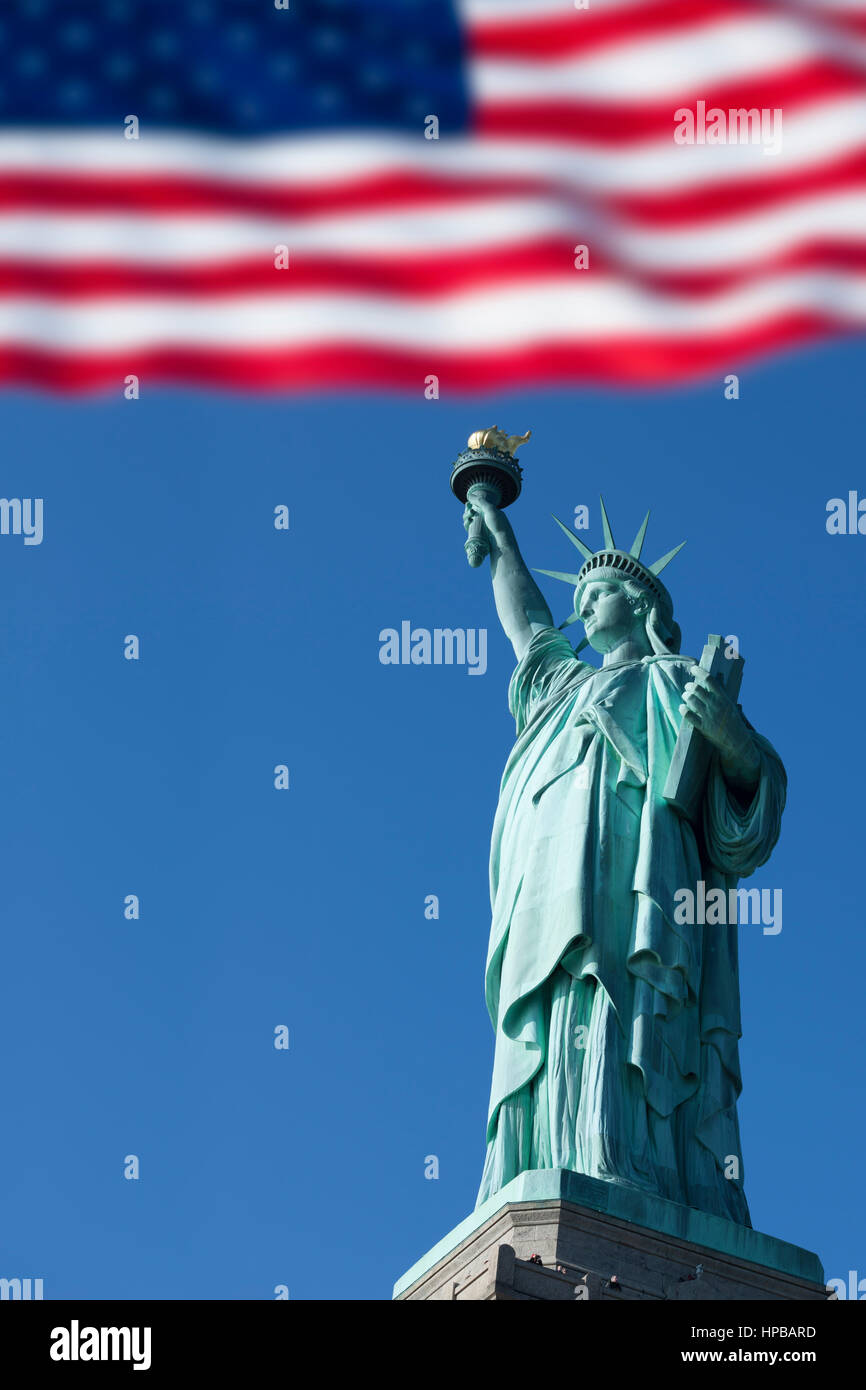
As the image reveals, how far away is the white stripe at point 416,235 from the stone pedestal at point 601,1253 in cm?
808

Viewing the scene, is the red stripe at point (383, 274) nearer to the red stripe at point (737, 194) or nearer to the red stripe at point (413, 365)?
the red stripe at point (737, 194)

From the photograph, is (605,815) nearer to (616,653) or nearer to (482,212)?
(616,653)

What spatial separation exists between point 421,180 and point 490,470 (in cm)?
1218

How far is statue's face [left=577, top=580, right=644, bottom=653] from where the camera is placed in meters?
24.2

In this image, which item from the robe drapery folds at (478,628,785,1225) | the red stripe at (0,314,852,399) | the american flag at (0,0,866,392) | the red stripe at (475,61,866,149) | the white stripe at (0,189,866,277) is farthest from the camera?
the robe drapery folds at (478,628,785,1225)

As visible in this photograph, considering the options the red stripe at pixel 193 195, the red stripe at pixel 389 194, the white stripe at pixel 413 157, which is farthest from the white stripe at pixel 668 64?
the red stripe at pixel 193 195

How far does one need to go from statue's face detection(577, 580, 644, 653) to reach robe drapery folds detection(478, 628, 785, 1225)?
0.78 m

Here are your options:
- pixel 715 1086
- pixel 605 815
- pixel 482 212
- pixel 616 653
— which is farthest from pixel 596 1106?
pixel 482 212

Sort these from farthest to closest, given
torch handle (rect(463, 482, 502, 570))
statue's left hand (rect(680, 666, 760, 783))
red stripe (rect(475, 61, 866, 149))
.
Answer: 1. torch handle (rect(463, 482, 502, 570))
2. statue's left hand (rect(680, 666, 760, 783))
3. red stripe (rect(475, 61, 866, 149))

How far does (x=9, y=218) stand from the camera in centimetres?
1381

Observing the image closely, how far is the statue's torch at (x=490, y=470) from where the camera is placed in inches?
1036

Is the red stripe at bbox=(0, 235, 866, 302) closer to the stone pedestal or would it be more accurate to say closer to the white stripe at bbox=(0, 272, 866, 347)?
the white stripe at bbox=(0, 272, 866, 347)

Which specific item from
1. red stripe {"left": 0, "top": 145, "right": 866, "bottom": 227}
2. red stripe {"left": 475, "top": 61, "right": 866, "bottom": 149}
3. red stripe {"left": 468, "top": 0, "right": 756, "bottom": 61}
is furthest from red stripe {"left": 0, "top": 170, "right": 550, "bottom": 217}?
red stripe {"left": 468, "top": 0, "right": 756, "bottom": 61}
